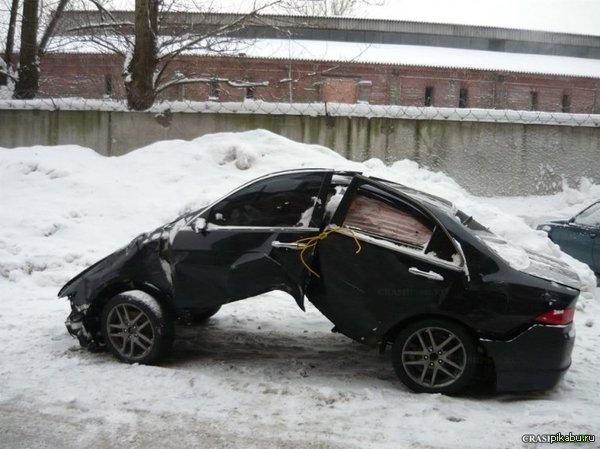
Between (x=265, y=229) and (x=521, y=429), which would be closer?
(x=521, y=429)

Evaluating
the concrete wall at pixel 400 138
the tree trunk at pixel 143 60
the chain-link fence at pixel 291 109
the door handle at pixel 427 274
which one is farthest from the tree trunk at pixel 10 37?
the door handle at pixel 427 274

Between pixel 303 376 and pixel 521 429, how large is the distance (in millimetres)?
1807

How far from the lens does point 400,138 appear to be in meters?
13.4

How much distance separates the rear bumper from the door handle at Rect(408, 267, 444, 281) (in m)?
0.58

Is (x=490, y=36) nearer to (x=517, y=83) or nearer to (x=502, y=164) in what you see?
(x=517, y=83)

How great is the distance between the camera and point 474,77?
33656 millimetres

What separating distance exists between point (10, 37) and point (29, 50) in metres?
2.69

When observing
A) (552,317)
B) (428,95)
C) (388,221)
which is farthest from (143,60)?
(428,95)

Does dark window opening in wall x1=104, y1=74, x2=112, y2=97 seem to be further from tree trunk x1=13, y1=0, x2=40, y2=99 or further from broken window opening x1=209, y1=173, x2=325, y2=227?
broken window opening x1=209, y1=173, x2=325, y2=227

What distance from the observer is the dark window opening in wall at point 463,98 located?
3394 cm

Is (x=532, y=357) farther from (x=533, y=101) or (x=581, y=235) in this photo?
(x=533, y=101)

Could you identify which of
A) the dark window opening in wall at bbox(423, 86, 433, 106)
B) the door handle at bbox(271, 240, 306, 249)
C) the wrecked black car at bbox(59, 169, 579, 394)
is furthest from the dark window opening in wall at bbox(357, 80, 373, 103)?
the door handle at bbox(271, 240, 306, 249)

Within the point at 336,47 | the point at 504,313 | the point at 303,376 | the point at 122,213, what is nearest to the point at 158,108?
the point at 122,213

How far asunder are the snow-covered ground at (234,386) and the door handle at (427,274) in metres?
0.93
